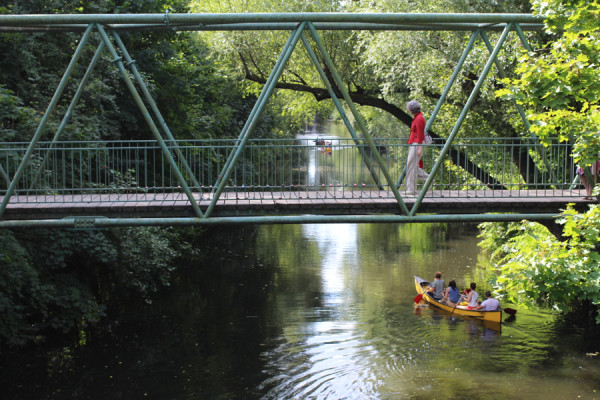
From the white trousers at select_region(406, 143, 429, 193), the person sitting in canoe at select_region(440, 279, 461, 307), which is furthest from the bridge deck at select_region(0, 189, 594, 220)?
the person sitting in canoe at select_region(440, 279, 461, 307)

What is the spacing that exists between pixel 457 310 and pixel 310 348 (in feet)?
18.0

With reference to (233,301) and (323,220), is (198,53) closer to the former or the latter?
(233,301)

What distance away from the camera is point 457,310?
805 inches

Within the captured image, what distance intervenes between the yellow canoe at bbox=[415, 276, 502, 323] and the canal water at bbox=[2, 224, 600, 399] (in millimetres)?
271

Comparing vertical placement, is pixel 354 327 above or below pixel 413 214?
below

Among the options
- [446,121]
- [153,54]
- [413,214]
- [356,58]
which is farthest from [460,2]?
[413,214]

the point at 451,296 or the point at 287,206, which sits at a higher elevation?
the point at 287,206

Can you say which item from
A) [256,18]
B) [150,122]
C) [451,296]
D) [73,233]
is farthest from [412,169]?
[451,296]

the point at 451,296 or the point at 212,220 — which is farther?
the point at 451,296

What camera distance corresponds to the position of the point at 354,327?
18.7m

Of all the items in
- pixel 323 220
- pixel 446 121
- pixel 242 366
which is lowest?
pixel 242 366

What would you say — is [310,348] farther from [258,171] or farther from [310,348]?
[258,171]

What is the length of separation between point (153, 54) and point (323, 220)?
17.5 meters

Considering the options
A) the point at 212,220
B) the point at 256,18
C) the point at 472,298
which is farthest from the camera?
the point at 472,298
